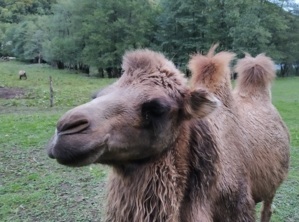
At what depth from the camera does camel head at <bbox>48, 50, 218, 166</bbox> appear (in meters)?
1.75

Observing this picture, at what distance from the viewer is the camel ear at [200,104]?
7.01 ft

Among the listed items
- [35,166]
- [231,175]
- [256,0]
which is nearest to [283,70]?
[256,0]

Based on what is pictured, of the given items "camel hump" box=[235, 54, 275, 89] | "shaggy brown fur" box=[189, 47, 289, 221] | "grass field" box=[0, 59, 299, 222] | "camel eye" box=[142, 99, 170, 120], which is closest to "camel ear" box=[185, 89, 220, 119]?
"camel eye" box=[142, 99, 170, 120]

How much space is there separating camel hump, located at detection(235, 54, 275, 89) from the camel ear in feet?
6.62

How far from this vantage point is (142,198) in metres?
2.13

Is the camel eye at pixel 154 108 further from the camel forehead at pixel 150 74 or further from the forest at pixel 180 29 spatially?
the forest at pixel 180 29

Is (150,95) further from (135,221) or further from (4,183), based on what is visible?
(4,183)

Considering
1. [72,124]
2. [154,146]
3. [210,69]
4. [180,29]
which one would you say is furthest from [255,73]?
[180,29]

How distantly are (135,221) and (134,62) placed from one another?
88cm

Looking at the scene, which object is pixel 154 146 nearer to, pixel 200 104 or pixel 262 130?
pixel 200 104

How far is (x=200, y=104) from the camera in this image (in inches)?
84.9

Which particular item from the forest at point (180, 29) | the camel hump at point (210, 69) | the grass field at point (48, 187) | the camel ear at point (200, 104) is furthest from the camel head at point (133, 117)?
the forest at point (180, 29)

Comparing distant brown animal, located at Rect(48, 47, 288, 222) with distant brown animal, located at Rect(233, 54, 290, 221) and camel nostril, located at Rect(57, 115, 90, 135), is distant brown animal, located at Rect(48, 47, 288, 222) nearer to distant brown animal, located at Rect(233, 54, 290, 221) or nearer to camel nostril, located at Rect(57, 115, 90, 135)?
camel nostril, located at Rect(57, 115, 90, 135)

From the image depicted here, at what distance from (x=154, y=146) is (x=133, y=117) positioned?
22 cm
